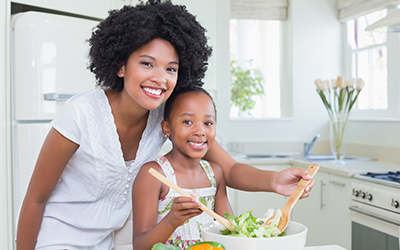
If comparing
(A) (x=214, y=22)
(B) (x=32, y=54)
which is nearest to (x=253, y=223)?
(B) (x=32, y=54)

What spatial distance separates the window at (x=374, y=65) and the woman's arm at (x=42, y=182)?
2.71m

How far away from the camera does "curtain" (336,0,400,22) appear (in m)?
3.06

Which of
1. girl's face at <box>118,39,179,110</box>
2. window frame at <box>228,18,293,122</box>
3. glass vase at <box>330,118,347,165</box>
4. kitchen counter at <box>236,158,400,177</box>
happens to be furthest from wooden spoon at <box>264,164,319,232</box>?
window frame at <box>228,18,293,122</box>

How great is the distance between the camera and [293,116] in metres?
3.61

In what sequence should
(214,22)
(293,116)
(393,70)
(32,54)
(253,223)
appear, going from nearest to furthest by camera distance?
(253,223)
(32,54)
(214,22)
(393,70)
(293,116)

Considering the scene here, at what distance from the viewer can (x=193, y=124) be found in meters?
1.12

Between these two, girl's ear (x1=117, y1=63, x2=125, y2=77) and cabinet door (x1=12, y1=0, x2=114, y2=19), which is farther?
cabinet door (x1=12, y1=0, x2=114, y2=19)

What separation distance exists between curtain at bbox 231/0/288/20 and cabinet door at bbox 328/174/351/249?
5.66ft

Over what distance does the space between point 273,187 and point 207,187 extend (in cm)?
20

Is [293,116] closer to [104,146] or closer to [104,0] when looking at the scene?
[104,0]

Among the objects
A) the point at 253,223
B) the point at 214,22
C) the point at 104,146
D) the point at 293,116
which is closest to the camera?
the point at 253,223

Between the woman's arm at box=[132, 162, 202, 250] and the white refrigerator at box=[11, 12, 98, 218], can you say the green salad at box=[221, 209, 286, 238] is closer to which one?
the woman's arm at box=[132, 162, 202, 250]

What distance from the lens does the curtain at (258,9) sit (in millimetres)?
3561

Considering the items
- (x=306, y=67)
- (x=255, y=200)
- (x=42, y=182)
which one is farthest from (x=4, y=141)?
(x=306, y=67)
